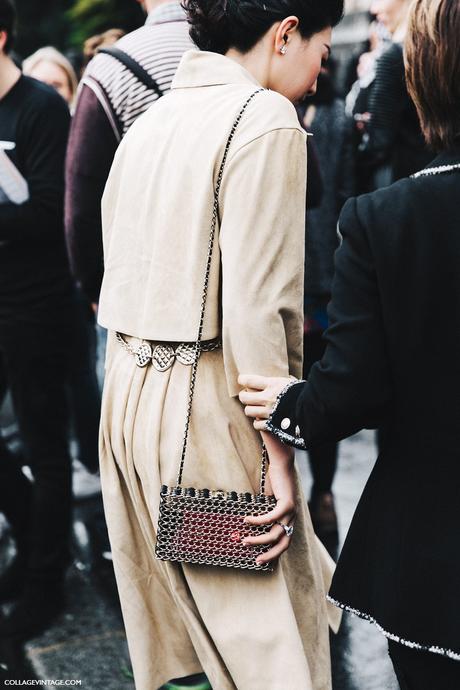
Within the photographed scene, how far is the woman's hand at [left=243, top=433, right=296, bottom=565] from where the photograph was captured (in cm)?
221

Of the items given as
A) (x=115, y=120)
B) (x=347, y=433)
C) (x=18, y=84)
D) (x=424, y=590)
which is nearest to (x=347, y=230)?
(x=347, y=433)

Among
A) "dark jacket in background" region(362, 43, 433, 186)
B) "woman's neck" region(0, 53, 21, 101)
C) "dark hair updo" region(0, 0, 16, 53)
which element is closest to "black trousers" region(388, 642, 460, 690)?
"woman's neck" region(0, 53, 21, 101)

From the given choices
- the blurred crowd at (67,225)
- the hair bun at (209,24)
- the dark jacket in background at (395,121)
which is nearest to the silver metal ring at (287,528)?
the hair bun at (209,24)

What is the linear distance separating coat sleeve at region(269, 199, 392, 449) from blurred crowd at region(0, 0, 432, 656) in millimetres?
1596

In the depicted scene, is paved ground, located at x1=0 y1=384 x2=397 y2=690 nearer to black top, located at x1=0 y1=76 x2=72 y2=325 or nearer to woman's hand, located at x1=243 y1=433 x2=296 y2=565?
black top, located at x1=0 y1=76 x2=72 y2=325

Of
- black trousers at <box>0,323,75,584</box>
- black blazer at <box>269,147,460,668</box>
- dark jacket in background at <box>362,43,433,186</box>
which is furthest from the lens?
dark jacket in background at <box>362,43,433,186</box>

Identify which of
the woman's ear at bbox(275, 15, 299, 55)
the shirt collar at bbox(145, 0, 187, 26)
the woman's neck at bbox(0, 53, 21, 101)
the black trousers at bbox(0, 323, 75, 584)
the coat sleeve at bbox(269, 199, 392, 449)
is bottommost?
the black trousers at bbox(0, 323, 75, 584)

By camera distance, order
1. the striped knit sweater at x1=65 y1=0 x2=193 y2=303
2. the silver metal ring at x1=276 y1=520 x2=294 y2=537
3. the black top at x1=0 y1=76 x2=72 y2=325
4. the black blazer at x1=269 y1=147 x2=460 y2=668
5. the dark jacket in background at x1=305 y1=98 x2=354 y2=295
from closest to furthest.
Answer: the black blazer at x1=269 y1=147 x2=460 y2=668
the silver metal ring at x1=276 y1=520 x2=294 y2=537
the striped knit sweater at x1=65 y1=0 x2=193 y2=303
the black top at x1=0 y1=76 x2=72 y2=325
the dark jacket in background at x1=305 y1=98 x2=354 y2=295

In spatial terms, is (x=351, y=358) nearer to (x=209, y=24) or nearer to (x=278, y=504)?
(x=278, y=504)

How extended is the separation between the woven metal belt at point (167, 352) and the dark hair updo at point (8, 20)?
2.00 m

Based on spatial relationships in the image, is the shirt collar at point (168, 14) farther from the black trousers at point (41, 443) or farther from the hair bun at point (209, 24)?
the black trousers at point (41, 443)

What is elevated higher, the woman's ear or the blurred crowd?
the woman's ear

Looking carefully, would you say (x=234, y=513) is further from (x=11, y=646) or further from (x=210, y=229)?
(x=11, y=646)

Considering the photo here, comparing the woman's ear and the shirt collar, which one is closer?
the woman's ear
